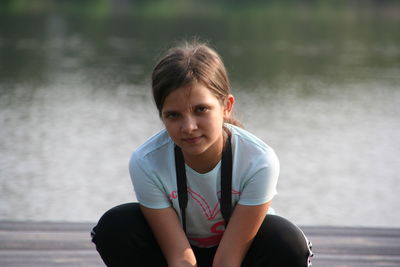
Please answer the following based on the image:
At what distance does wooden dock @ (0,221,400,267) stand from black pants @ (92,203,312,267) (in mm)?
541

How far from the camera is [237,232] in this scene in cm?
229

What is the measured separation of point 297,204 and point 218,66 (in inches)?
114

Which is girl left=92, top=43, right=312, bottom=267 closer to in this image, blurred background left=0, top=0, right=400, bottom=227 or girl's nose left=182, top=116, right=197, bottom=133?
girl's nose left=182, top=116, right=197, bottom=133

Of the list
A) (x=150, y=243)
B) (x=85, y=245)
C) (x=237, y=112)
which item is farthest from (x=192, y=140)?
(x=237, y=112)

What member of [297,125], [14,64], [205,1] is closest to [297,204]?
[297,125]

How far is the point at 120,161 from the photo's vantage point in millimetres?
6062

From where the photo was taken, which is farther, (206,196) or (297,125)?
(297,125)

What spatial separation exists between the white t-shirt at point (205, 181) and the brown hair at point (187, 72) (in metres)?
0.16

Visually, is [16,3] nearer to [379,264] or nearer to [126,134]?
[126,134]

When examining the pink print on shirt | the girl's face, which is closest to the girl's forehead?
the girl's face

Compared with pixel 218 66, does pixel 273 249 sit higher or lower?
lower

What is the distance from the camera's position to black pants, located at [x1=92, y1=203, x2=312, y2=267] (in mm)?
2289

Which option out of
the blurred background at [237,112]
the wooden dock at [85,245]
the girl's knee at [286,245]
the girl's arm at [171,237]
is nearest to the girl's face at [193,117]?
the girl's arm at [171,237]

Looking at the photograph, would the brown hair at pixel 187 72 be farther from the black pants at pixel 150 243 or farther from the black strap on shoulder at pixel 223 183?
the black pants at pixel 150 243
